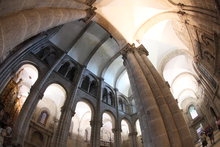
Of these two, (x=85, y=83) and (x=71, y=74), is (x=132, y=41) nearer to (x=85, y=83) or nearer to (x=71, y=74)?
(x=71, y=74)

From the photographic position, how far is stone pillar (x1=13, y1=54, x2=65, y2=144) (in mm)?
8655

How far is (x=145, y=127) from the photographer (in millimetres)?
5645

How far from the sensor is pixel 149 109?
18.9 ft

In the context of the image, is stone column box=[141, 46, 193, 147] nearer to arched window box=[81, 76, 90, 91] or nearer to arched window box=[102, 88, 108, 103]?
arched window box=[81, 76, 90, 91]

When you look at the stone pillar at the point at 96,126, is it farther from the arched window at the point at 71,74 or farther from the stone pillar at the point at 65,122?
the arched window at the point at 71,74

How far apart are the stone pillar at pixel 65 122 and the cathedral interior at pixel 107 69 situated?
0.06 metres

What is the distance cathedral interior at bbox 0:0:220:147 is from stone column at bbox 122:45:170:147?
1.3 inches

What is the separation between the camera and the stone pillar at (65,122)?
10.4m

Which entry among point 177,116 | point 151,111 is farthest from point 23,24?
point 177,116

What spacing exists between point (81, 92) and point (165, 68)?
25.9ft

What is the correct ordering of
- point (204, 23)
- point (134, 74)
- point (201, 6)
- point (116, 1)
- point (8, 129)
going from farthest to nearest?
point (116, 1), point (8, 129), point (134, 74), point (204, 23), point (201, 6)

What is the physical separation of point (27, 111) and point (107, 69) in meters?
9.86

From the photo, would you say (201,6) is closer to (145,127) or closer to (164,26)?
(145,127)

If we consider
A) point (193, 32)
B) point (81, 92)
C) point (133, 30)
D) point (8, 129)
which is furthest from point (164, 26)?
point (8, 129)
